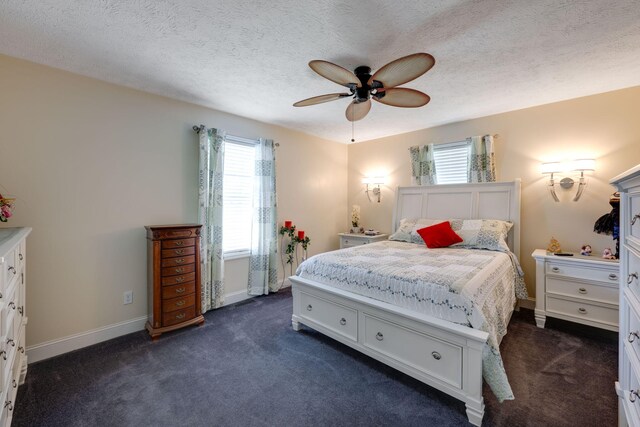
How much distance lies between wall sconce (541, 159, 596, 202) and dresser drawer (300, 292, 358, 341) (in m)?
2.91

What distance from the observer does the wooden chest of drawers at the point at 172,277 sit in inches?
104

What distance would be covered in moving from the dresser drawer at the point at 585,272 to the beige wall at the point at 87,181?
13.3 feet

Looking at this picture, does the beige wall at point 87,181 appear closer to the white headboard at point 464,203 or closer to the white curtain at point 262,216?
the white curtain at point 262,216

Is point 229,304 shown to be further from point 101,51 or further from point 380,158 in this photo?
point 380,158

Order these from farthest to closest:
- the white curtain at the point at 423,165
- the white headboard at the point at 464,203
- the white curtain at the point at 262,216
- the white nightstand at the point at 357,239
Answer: the white nightstand at the point at 357,239, the white curtain at the point at 423,165, the white curtain at the point at 262,216, the white headboard at the point at 464,203

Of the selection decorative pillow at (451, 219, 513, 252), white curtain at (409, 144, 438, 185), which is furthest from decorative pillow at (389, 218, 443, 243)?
white curtain at (409, 144, 438, 185)

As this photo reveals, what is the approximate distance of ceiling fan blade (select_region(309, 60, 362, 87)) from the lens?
1.83m

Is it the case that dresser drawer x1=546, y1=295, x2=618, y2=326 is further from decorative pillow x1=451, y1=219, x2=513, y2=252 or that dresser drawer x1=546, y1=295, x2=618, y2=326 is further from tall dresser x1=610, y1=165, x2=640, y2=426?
tall dresser x1=610, y1=165, x2=640, y2=426

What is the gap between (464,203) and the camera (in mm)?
3752

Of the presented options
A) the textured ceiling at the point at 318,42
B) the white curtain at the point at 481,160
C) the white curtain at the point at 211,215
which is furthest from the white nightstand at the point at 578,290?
the white curtain at the point at 211,215

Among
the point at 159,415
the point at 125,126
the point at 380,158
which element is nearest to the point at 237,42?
the point at 125,126

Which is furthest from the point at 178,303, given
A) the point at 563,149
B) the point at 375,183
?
the point at 563,149

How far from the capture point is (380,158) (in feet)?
15.8

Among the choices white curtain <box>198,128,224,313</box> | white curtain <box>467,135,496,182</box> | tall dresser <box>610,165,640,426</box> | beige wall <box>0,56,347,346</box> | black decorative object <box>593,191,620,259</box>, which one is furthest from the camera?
white curtain <box>467,135,496,182</box>
